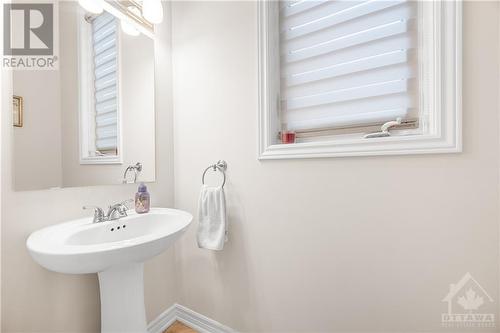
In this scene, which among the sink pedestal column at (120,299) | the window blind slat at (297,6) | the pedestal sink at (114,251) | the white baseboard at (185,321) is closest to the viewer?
the pedestal sink at (114,251)

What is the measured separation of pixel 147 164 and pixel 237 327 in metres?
1.08

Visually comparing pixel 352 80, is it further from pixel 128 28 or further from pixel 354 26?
pixel 128 28

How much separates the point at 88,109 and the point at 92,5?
1.70 ft

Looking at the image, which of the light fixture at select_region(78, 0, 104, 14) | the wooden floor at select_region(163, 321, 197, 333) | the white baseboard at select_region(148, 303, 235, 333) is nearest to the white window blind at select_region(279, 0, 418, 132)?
the light fixture at select_region(78, 0, 104, 14)

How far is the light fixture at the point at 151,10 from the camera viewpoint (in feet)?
4.02

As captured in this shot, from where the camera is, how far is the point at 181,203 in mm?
1482

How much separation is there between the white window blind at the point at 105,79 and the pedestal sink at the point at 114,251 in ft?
1.34

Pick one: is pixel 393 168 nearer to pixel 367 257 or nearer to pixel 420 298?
pixel 367 257

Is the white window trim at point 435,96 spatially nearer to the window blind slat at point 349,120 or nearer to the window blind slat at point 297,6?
the window blind slat at point 349,120

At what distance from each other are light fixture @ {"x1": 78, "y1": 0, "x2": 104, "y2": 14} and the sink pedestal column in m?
1.22

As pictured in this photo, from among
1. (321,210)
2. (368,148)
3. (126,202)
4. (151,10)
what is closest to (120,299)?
(126,202)

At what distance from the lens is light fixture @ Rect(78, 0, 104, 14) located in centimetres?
106

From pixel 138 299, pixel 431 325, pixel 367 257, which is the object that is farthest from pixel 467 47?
pixel 138 299
